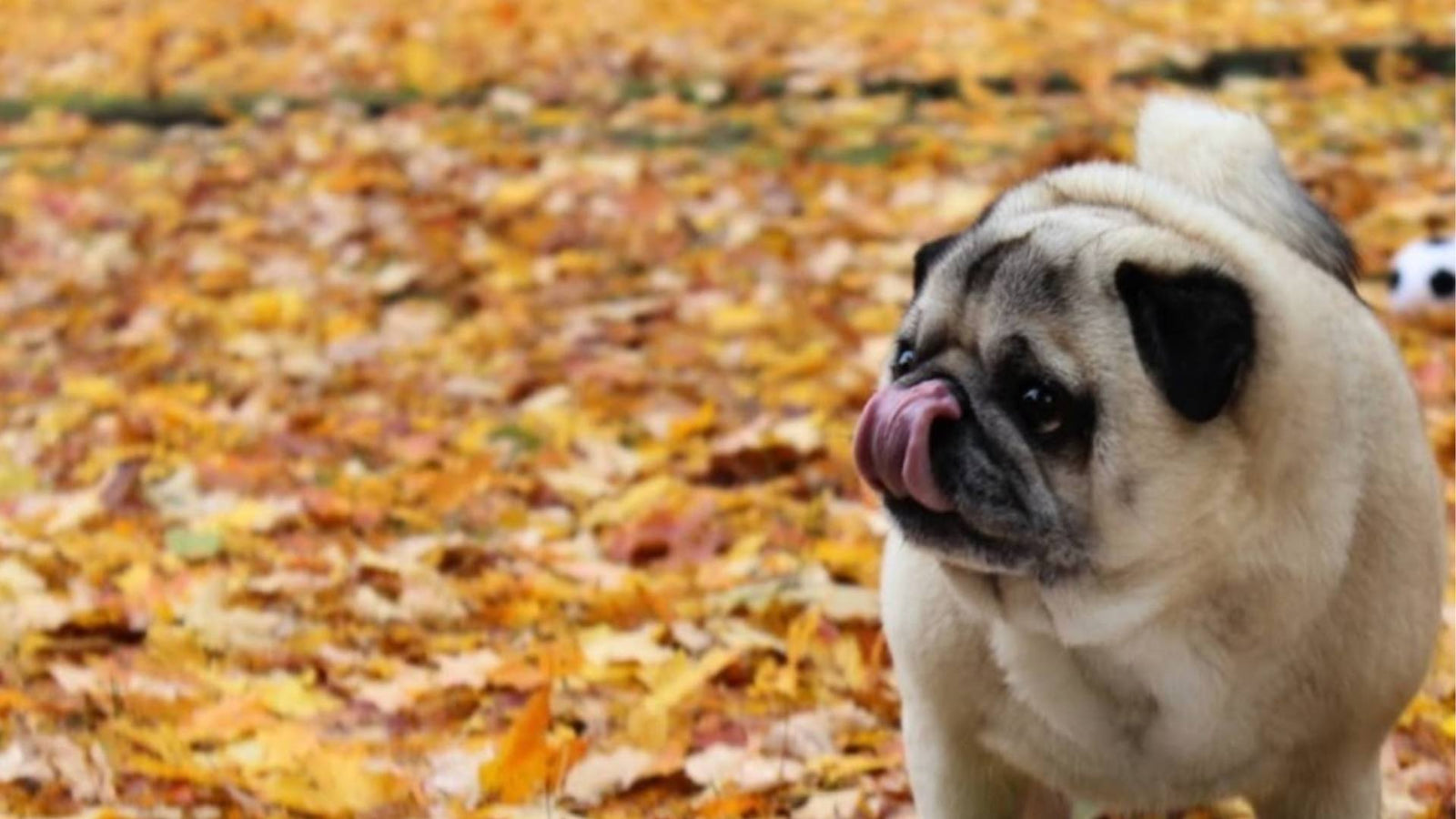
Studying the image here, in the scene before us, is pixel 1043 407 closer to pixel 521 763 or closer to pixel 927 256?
pixel 927 256

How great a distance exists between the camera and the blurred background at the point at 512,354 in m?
5.00

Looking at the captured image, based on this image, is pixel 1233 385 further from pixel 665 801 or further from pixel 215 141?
pixel 215 141

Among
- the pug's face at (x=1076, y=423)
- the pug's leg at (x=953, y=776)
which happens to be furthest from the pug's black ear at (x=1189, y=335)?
the pug's leg at (x=953, y=776)

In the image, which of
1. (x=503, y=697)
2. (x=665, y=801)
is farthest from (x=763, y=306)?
(x=665, y=801)

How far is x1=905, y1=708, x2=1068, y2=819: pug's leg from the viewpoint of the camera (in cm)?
380

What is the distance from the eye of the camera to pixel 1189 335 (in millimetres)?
3203

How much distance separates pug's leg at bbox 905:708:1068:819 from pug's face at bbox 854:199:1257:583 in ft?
1.84

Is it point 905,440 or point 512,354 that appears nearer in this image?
point 905,440

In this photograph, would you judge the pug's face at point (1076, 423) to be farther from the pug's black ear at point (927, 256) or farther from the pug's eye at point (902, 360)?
the pug's black ear at point (927, 256)

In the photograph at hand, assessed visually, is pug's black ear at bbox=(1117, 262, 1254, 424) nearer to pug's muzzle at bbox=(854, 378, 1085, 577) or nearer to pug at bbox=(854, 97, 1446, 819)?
pug at bbox=(854, 97, 1446, 819)

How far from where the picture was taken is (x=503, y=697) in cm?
530

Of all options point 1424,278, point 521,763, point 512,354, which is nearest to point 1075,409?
point 521,763

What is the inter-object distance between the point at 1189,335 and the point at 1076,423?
0.68 feet

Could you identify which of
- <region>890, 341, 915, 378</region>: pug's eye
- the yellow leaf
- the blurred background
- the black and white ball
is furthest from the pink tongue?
the yellow leaf
